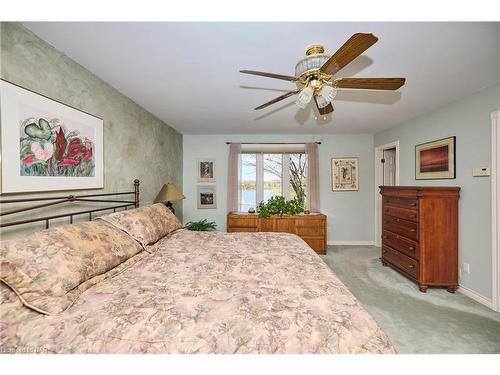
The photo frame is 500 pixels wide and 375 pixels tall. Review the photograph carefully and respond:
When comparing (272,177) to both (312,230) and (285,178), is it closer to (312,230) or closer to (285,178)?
(285,178)

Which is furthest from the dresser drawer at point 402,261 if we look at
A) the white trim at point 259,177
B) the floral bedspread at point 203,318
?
the white trim at point 259,177

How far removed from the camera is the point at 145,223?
210 cm

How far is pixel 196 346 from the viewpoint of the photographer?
32.9 inches

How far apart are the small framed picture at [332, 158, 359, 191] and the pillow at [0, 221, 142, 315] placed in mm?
4354

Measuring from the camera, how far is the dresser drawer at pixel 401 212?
2797 mm

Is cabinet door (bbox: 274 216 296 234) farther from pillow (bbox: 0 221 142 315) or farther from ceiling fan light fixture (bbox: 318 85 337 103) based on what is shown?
pillow (bbox: 0 221 142 315)

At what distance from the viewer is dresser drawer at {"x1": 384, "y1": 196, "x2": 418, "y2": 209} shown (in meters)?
2.79

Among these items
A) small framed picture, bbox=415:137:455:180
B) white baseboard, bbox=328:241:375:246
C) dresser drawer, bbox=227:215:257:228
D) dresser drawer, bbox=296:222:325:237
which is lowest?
white baseboard, bbox=328:241:375:246

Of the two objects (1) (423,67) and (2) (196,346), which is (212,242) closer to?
(2) (196,346)

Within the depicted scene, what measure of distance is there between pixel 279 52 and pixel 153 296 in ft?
6.33

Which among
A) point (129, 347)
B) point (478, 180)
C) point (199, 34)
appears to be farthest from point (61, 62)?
point (478, 180)

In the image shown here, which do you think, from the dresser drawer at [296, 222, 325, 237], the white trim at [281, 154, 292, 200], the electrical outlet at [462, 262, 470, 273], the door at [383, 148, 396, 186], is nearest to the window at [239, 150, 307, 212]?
the white trim at [281, 154, 292, 200]

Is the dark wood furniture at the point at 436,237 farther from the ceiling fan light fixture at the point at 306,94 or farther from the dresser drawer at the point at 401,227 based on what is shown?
the ceiling fan light fixture at the point at 306,94
